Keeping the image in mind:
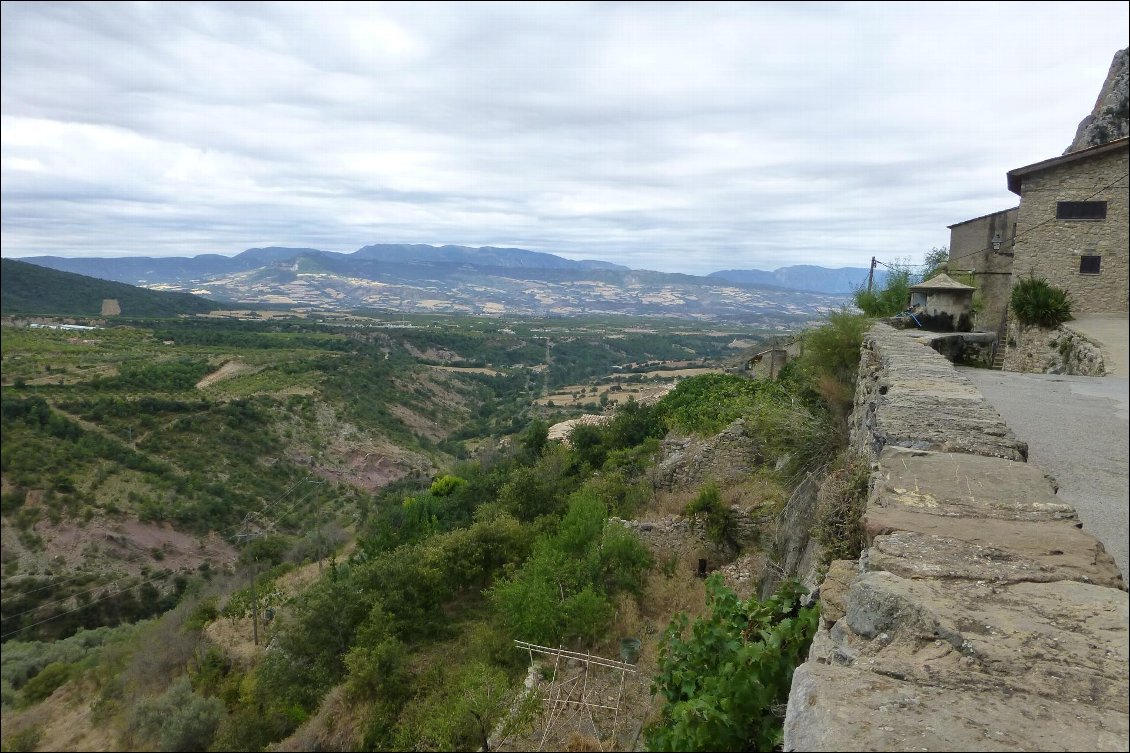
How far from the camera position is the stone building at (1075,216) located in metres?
9.50

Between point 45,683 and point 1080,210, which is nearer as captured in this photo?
point 1080,210

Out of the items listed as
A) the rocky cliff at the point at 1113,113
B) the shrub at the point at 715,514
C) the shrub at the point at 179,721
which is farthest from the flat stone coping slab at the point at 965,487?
the rocky cliff at the point at 1113,113

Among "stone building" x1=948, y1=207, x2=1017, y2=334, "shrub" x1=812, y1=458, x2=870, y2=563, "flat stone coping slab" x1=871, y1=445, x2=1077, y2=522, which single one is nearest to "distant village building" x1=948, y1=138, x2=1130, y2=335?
"stone building" x1=948, y1=207, x2=1017, y2=334

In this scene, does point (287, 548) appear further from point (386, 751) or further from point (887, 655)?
point (887, 655)

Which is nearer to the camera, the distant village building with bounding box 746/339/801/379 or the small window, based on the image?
the small window

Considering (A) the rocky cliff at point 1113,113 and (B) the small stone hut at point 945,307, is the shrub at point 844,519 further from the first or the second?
(A) the rocky cliff at point 1113,113

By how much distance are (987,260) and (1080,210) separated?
21.5 ft

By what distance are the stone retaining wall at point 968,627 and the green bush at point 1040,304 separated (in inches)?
328

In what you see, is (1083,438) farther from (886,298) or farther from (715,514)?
(886,298)

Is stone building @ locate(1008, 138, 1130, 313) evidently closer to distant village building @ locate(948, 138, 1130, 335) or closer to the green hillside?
distant village building @ locate(948, 138, 1130, 335)

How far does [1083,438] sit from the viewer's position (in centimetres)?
425

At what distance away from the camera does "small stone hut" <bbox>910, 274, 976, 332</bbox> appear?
32.7 ft

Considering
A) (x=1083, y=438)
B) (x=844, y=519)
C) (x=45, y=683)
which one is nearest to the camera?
(x=844, y=519)

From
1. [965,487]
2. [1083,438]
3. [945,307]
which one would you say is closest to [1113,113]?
[945,307]
